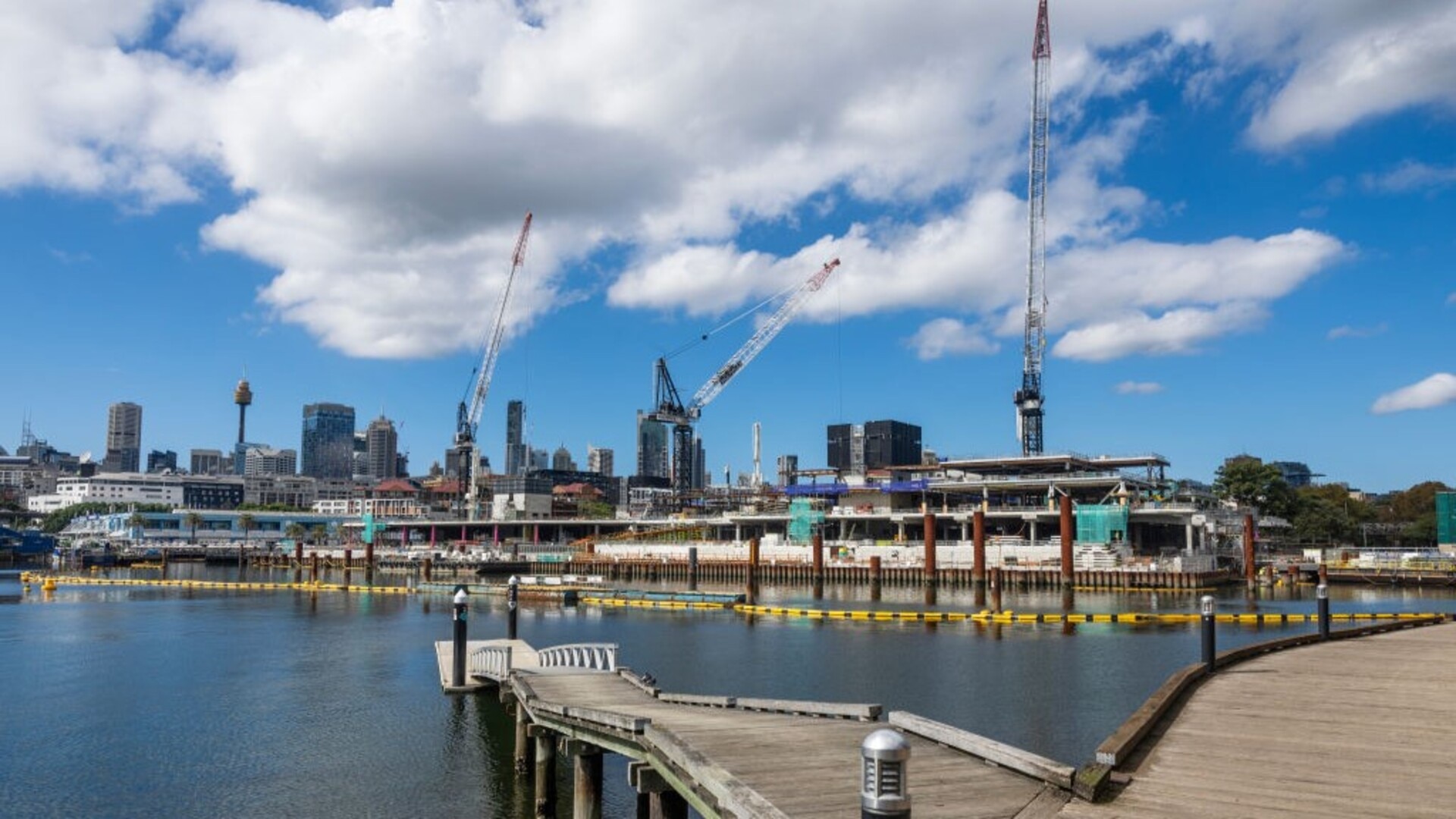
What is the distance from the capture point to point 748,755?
14.9 meters

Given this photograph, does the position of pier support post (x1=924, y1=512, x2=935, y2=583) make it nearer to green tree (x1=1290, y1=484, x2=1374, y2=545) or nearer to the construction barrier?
the construction barrier

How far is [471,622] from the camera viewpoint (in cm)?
6650

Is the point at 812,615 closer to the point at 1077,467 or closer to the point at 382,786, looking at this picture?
the point at 382,786

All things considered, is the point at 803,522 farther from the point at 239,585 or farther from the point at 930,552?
the point at 239,585

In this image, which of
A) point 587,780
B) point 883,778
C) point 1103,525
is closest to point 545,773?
point 587,780

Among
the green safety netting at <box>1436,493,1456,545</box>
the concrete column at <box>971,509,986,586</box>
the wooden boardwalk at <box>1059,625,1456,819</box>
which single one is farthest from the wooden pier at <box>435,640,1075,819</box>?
the green safety netting at <box>1436,493,1456,545</box>

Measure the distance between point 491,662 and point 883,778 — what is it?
2993 cm

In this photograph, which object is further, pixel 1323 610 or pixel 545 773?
pixel 1323 610

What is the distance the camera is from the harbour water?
25750 mm

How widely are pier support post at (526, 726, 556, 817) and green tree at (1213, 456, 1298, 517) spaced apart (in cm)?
14188

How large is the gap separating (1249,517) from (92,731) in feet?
291

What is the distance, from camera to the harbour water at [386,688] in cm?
2575

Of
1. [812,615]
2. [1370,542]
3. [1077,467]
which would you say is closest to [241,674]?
[812,615]

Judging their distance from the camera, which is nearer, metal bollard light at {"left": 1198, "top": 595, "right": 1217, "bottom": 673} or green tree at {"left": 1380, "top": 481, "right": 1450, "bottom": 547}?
metal bollard light at {"left": 1198, "top": 595, "right": 1217, "bottom": 673}
